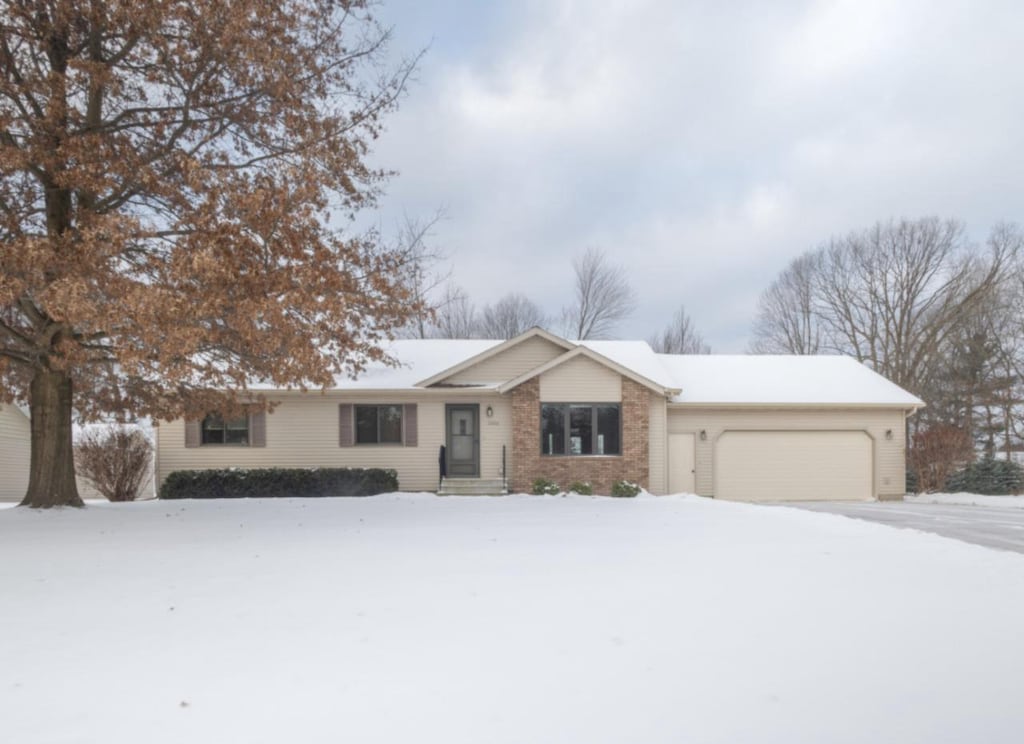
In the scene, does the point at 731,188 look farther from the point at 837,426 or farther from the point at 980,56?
the point at 980,56

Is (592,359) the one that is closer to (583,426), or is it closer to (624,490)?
(583,426)

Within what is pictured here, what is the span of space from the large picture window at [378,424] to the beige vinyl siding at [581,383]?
13.4ft

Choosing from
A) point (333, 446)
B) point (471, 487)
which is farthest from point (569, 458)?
point (333, 446)

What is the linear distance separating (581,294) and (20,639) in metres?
35.1

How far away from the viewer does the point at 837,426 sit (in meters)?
19.9

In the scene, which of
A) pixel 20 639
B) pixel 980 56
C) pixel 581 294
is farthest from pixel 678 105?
pixel 581 294

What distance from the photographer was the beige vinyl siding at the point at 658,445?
18.9 meters

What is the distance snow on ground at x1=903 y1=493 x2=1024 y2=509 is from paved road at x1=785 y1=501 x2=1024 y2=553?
5.73ft

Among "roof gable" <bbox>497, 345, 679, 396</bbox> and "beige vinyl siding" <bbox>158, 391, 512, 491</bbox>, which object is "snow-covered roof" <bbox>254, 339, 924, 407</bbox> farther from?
"beige vinyl siding" <bbox>158, 391, 512, 491</bbox>

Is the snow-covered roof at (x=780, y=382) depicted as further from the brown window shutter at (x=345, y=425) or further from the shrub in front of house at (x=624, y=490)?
the brown window shutter at (x=345, y=425)

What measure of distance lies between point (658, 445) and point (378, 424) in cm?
767

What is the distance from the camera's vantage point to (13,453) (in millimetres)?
21016

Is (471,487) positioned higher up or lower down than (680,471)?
lower down

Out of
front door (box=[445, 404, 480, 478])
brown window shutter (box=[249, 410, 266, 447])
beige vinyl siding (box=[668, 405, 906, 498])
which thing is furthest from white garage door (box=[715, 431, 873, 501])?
brown window shutter (box=[249, 410, 266, 447])
